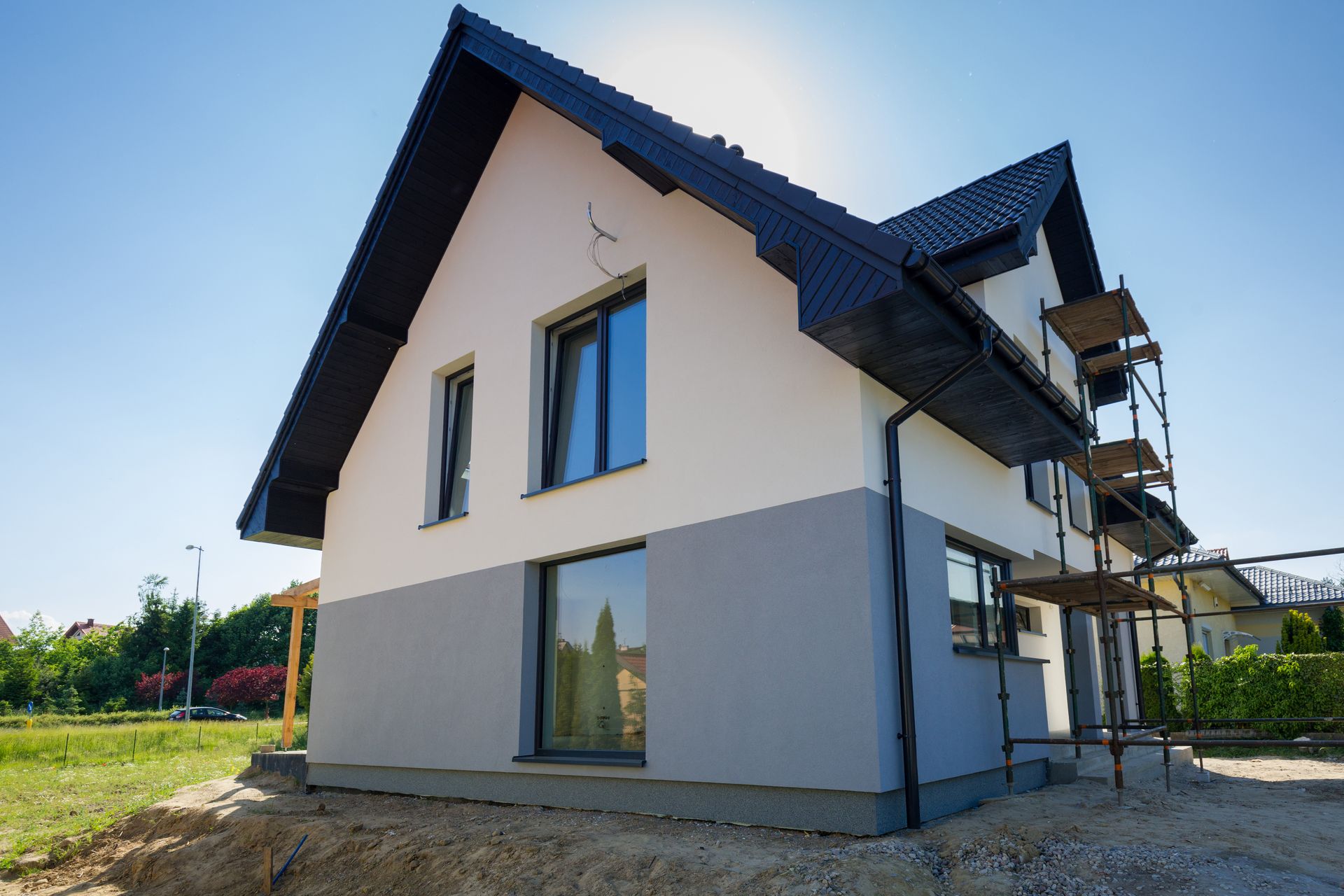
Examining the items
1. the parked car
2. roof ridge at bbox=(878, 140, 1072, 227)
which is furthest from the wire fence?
the parked car

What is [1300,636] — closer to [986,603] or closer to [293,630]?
[986,603]

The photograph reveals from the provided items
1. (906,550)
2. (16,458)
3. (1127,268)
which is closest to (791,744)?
(906,550)

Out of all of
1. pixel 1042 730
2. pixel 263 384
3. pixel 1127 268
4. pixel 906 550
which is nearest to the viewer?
pixel 906 550

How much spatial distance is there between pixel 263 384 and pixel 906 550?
34.7 ft

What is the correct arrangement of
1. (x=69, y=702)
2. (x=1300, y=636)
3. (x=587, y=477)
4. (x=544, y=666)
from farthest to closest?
1. (x=69, y=702)
2. (x=1300, y=636)
3. (x=544, y=666)
4. (x=587, y=477)

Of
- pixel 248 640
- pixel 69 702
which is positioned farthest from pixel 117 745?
pixel 248 640

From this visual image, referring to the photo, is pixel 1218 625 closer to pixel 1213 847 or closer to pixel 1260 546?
pixel 1260 546

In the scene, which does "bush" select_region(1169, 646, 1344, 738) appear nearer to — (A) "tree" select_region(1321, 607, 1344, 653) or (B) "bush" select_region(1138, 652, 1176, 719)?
(B) "bush" select_region(1138, 652, 1176, 719)

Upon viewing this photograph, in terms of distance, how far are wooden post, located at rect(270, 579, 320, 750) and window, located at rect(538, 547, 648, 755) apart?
714 centimetres

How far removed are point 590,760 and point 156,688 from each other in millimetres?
49041

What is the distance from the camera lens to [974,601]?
24.9ft

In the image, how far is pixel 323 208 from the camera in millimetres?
10406

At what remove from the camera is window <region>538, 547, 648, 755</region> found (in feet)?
23.6

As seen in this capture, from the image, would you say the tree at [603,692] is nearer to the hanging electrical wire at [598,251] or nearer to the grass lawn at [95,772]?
the hanging electrical wire at [598,251]
